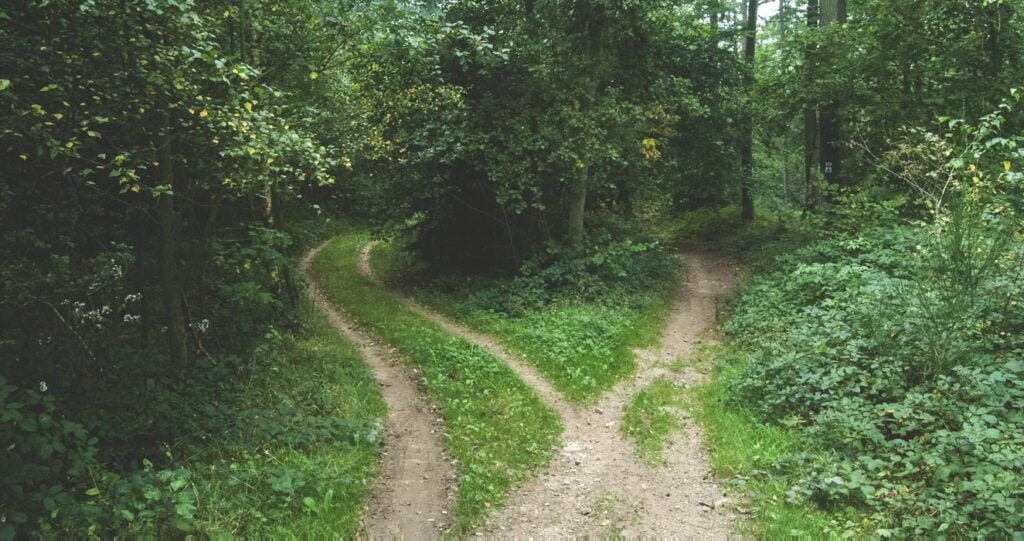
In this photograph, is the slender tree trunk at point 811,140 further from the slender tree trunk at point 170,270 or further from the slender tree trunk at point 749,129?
the slender tree trunk at point 170,270

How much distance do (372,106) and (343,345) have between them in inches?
271

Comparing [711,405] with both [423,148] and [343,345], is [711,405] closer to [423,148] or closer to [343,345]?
[343,345]

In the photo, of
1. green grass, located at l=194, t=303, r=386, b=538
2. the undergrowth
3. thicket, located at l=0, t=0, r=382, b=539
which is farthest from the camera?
the undergrowth

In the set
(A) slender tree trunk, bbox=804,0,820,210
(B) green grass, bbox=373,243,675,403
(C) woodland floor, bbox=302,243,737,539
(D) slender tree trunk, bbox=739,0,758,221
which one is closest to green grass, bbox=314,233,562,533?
(C) woodland floor, bbox=302,243,737,539

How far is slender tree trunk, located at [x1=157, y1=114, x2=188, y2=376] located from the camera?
7.65 meters

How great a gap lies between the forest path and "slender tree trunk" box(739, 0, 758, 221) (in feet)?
46.1

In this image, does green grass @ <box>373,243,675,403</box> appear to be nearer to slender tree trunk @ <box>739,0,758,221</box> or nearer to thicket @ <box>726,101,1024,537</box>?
thicket @ <box>726,101,1024,537</box>

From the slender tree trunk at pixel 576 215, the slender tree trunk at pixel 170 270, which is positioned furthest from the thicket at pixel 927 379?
the slender tree trunk at pixel 170 270

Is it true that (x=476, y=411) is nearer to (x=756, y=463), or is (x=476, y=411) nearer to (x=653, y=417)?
(x=653, y=417)

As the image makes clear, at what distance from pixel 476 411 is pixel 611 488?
2.63m

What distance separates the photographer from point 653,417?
8898 millimetres

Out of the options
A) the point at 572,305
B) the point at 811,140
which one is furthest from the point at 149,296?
the point at 811,140

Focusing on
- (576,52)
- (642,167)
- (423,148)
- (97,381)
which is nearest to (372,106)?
(423,148)

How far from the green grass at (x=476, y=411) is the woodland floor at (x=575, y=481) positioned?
0.19m
